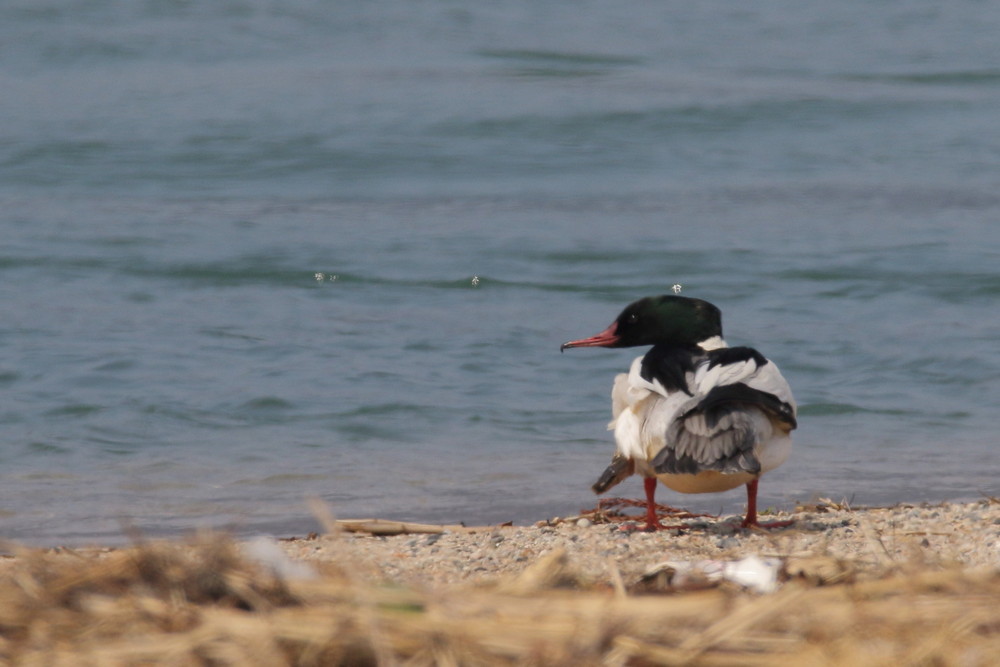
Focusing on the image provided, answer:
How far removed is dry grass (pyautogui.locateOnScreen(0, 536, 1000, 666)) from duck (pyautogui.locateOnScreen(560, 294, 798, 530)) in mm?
2705

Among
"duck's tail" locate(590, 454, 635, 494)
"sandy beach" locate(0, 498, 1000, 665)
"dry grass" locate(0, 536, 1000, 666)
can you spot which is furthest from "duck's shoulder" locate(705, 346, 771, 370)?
"dry grass" locate(0, 536, 1000, 666)

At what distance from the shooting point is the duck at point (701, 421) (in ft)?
17.1

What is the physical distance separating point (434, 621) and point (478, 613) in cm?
12

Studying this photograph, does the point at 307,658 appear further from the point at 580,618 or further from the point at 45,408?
the point at 45,408

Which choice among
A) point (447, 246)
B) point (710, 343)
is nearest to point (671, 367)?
point (710, 343)

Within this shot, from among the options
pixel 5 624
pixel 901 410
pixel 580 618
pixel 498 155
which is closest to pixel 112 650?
pixel 5 624

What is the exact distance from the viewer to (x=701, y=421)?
5234 mm

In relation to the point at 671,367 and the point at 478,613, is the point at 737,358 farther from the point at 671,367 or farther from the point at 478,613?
the point at 478,613

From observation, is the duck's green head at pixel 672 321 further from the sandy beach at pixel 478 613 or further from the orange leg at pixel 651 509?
the sandy beach at pixel 478 613

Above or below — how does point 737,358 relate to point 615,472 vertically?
above

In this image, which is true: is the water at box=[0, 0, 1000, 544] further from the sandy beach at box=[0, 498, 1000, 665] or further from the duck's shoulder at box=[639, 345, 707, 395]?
the duck's shoulder at box=[639, 345, 707, 395]

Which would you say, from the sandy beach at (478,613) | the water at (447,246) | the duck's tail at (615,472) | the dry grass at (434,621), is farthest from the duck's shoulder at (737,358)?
the dry grass at (434,621)

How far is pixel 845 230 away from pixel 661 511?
803cm

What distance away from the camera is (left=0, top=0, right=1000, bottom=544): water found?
23.7 feet
